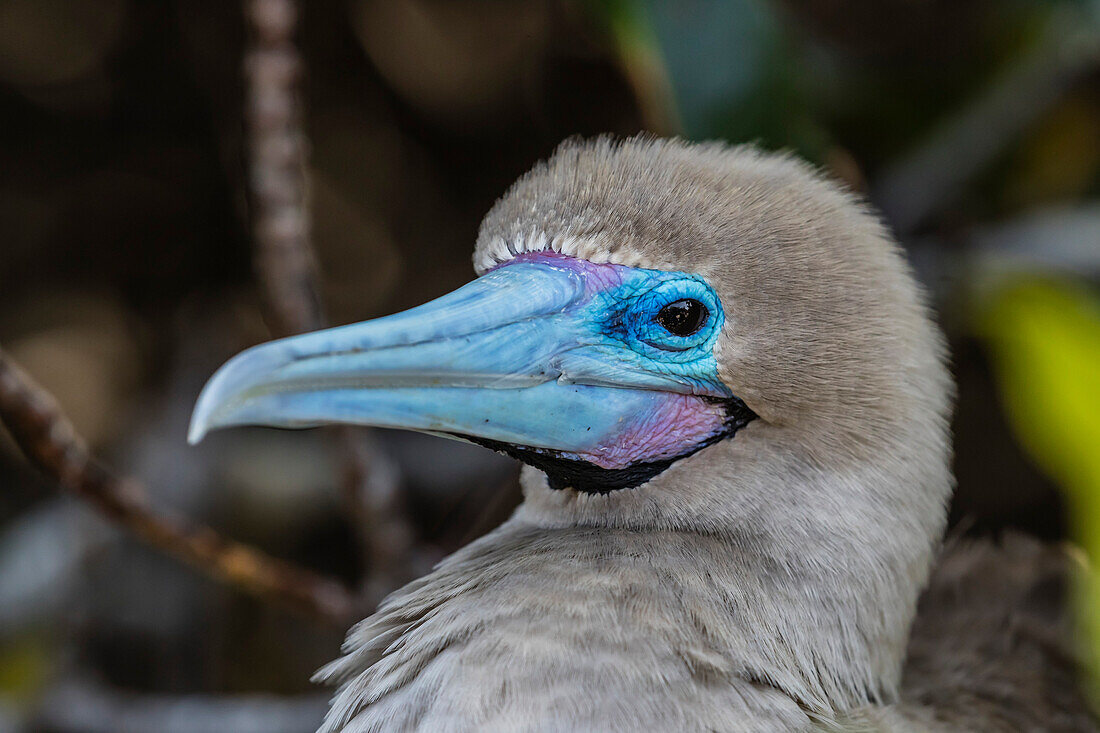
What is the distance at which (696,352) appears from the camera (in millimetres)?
1321

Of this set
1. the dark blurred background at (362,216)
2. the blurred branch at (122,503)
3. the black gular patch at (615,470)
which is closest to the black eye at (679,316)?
the black gular patch at (615,470)

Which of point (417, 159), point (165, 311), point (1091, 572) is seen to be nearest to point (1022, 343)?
point (1091, 572)

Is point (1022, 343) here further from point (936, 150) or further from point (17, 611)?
point (17, 611)

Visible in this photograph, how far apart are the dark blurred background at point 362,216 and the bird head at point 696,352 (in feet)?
2.23

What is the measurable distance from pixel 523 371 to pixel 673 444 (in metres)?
0.25

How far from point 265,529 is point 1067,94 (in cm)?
261

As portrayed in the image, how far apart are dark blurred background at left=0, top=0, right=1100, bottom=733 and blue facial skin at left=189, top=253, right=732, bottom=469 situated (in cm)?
73

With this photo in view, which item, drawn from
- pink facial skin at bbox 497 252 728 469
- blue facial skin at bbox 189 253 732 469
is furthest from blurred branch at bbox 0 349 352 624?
pink facial skin at bbox 497 252 728 469

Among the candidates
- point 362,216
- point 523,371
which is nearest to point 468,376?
point 523,371

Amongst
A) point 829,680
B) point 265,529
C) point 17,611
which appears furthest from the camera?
point 265,529

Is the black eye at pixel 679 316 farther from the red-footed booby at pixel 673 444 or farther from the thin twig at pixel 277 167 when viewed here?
the thin twig at pixel 277 167

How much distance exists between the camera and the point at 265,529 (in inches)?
126

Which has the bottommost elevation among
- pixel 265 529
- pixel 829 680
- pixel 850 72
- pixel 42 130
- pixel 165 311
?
pixel 829 680

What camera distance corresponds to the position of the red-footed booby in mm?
1172
